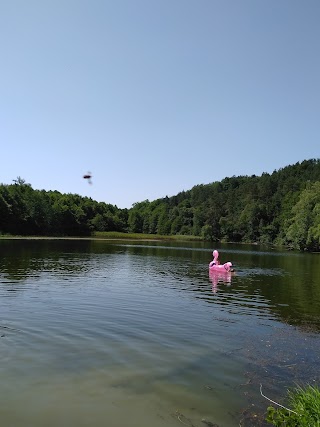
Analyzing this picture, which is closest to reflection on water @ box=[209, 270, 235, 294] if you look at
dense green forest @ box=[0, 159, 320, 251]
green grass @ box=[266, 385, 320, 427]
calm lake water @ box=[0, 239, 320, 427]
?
calm lake water @ box=[0, 239, 320, 427]

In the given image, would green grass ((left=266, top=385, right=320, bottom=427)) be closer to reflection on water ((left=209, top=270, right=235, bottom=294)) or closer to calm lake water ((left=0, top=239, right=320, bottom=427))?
calm lake water ((left=0, top=239, right=320, bottom=427))

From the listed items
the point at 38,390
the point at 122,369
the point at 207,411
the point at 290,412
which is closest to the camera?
the point at 290,412

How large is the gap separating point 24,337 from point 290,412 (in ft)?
34.0

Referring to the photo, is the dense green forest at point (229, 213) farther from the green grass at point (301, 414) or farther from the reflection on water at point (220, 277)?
the green grass at point (301, 414)

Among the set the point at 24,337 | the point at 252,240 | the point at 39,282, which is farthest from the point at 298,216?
the point at 24,337

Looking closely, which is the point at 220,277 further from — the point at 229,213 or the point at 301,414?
the point at 229,213

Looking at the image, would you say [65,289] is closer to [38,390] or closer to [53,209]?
[38,390]

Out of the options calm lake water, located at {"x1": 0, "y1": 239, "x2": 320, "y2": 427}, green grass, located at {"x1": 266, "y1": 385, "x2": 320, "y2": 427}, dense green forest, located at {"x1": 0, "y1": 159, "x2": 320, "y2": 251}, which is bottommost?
calm lake water, located at {"x1": 0, "y1": 239, "x2": 320, "y2": 427}

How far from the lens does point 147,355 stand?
1338cm

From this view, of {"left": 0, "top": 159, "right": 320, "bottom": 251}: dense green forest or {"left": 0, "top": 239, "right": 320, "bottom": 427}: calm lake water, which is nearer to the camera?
{"left": 0, "top": 239, "right": 320, "bottom": 427}: calm lake water

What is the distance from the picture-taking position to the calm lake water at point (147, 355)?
364 inches

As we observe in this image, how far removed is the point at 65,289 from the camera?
27.6m

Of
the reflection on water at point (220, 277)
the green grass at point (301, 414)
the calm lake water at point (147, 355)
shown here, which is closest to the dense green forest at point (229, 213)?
the reflection on water at point (220, 277)

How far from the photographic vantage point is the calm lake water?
923 centimetres
